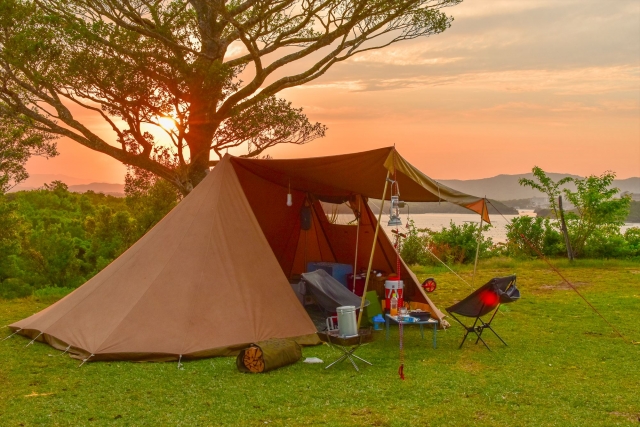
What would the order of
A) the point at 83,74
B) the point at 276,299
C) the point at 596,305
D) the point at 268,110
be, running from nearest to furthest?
the point at 276,299 → the point at 596,305 → the point at 83,74 → the point at 268,110

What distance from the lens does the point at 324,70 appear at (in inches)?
500

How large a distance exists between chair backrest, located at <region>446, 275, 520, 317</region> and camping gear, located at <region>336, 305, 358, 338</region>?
98 centimetres

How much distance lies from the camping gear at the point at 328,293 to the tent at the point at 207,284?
425mm

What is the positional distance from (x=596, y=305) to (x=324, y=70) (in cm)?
685

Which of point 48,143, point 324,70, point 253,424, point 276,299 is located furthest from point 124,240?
point 253,424

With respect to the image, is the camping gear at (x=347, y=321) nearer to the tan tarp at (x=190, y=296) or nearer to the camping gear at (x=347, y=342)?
the camping gear at (x=347, y=342)

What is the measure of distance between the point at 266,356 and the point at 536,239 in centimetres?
1104

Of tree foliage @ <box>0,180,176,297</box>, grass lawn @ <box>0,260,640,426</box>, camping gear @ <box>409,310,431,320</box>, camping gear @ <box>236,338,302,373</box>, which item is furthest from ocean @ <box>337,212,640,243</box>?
tree foliage @ <box>0,180,176,297</box>

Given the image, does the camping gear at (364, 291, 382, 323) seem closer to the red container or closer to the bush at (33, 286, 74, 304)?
the red container

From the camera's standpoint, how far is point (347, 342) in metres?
5.79

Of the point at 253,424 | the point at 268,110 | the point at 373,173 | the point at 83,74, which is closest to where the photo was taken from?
the point at 253,424

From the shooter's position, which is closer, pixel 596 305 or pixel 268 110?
pixel 596 305

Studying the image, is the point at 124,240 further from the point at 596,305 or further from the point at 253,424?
the point at 253,424

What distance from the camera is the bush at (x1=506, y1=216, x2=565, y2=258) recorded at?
14.4m
